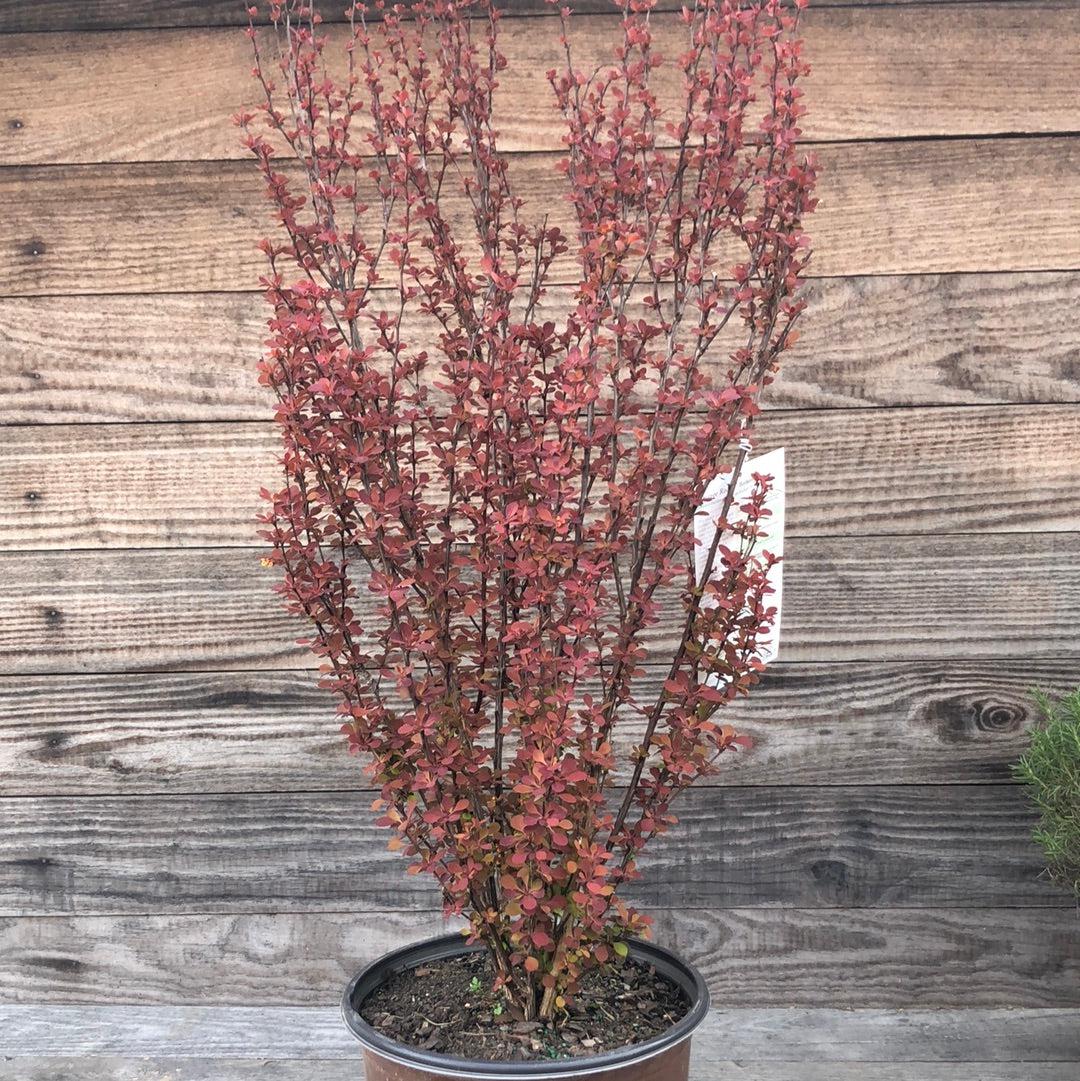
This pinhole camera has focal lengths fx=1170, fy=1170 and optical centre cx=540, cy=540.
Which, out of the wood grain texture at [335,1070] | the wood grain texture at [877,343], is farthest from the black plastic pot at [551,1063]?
the wood grain texture at [877,343]

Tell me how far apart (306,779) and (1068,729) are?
1164 mm

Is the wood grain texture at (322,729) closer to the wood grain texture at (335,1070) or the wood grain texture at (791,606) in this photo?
the wood grain texture at (791,606)

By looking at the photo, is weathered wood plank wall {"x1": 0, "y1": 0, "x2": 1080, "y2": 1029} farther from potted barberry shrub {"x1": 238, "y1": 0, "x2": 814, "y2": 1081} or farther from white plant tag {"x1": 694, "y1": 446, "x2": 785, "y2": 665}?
potted barberry shrub {"x1": 238, "y1": 0, "x2": 814, "y2": 1081}

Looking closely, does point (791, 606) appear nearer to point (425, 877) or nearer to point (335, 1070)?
point (425, 877)

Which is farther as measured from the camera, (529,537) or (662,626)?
(662,626)

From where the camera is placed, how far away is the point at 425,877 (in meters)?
1.92

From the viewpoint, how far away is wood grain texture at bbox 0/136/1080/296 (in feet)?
6.02

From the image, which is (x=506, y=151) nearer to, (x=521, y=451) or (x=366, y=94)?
(x=366, y=94)

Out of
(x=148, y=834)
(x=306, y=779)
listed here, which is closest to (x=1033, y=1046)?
(x=306, y=779)

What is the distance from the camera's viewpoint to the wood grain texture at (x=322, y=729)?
1.88m

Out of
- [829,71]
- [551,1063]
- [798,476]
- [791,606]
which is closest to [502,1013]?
[551,1063]

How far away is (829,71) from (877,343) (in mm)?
428

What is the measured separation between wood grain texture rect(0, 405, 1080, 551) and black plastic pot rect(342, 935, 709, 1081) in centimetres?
75

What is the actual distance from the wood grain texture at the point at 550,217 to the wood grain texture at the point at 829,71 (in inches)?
1.6
